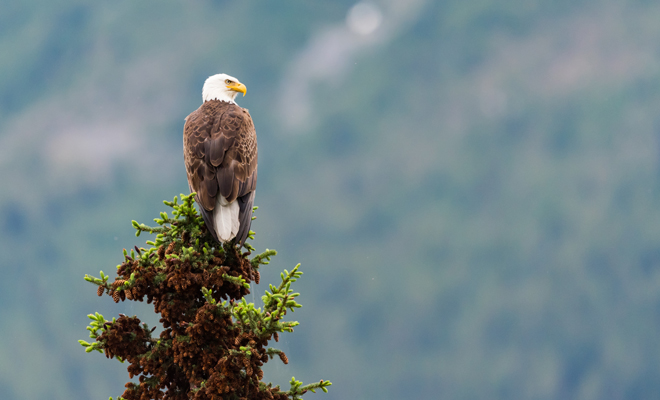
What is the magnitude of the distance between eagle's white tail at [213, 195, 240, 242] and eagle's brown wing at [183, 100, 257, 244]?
0.20 feet

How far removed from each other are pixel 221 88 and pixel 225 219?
3383mm

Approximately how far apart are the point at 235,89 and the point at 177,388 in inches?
193

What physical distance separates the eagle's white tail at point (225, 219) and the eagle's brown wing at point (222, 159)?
60 millimetres

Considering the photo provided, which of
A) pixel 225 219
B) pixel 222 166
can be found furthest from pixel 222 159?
pixel 225 219

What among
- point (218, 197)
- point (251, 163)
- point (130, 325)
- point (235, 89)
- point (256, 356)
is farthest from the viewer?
point (235, 89)

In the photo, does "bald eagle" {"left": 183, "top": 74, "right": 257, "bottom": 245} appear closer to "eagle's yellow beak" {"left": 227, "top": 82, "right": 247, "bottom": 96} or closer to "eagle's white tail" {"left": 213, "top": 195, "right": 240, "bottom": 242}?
"eagle's white tail" {"left": 213, "top": 195, "right": 240, "bottom": 242}

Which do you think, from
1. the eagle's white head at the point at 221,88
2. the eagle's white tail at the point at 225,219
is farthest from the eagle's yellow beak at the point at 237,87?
the eagle's white tail at the point at 225,219

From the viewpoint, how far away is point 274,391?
6910mm

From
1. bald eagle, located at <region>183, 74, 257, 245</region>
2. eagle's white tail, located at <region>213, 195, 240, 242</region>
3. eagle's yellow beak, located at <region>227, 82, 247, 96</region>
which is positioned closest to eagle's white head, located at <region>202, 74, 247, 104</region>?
eagle's yellow beak, located at <region>227, 82, 247, 96</region>

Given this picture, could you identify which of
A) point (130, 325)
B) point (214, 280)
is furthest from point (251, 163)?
point (130, 325)

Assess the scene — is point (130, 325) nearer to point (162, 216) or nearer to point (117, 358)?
point (117, 358)

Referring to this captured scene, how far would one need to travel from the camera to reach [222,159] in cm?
753

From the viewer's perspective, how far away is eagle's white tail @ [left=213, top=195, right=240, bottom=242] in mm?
6902

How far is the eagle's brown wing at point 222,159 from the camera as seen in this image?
7.20m
